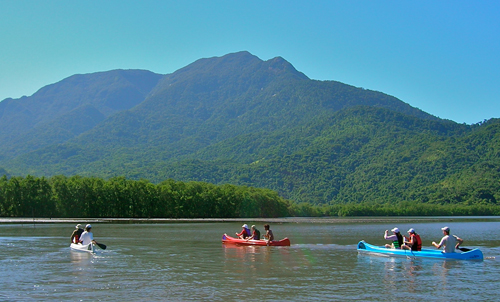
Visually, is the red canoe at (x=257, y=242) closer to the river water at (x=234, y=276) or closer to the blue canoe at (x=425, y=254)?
the river water at (x=234, y=276)

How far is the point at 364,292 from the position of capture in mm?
23047

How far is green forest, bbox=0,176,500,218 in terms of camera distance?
107m

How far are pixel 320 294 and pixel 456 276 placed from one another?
10197 mm

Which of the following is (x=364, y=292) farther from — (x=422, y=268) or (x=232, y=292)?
(x=422, y=268)

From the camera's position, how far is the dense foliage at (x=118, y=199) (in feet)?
352

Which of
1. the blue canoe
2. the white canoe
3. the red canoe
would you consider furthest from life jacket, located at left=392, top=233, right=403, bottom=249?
the white canoe

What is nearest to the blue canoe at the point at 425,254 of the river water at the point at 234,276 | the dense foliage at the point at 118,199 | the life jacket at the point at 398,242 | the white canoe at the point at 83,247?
the river water at the point at 234,276

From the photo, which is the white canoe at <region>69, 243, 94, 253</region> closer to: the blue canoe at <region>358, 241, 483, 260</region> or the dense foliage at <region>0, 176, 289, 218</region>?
the blue canoe at <region>358, 241, 483, 260</region>

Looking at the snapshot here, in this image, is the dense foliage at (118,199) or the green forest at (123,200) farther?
the green forest at (123,200)

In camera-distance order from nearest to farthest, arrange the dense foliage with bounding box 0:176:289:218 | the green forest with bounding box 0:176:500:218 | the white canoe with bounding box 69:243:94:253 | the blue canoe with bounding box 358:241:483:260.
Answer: the blue canoe with bounding box 358:241:483:260, the white canoe with bounding box 69:243:94:253, the dense foliage with bounding box 0:176:289:218, the green forest with bounding box 0:176:500:218

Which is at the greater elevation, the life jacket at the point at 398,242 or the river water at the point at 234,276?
the life jacket at the point at 398,242

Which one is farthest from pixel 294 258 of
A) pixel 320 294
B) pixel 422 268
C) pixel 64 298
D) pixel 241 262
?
pixel 64 298

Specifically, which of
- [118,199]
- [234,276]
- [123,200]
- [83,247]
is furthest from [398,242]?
[123,200]

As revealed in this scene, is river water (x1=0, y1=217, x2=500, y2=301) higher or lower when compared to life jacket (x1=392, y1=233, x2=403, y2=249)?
lower
